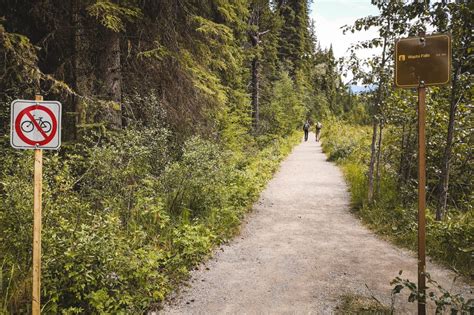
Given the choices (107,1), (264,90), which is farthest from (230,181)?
(264,90)

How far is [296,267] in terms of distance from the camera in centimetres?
552

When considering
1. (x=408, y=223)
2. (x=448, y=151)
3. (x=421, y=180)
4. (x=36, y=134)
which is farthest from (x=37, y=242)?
(x=408, y=223)

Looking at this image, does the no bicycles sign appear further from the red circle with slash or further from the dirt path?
the dirt path

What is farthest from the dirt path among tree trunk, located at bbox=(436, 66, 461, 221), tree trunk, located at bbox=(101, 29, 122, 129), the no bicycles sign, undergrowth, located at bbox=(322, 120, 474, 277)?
tree trunk, located at bbox=(101, 29, 122, 129)

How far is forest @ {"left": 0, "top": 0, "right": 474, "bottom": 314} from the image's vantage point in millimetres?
4098

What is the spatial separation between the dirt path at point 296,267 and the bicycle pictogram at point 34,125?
8.13ft

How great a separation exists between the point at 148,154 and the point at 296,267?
3.39 metres

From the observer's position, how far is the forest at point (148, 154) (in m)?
4.10

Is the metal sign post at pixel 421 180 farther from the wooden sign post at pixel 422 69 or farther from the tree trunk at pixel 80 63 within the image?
the tree trunk at pixel 80 63

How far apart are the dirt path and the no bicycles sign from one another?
2387 mm

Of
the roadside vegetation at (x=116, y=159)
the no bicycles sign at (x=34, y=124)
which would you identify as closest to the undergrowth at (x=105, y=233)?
the roadside vegetation at (x=116, y=159)

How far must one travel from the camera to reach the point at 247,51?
18156 millimetres

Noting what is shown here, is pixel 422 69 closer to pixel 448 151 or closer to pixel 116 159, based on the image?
pixel 448 151

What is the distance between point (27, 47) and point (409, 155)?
8.25 meters
